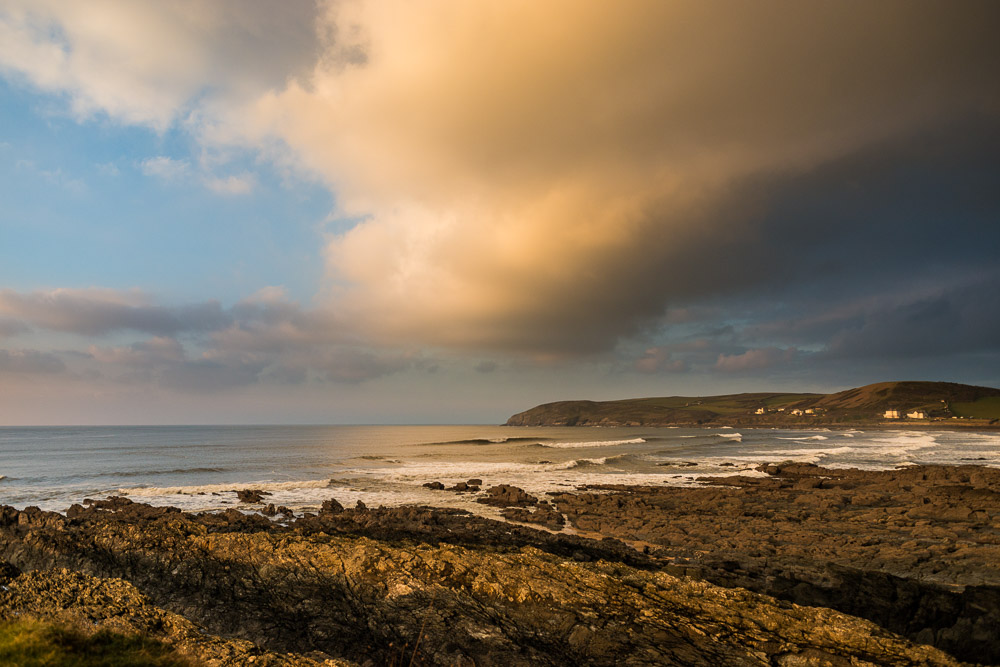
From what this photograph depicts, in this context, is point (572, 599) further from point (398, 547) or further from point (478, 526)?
point (478, 526)

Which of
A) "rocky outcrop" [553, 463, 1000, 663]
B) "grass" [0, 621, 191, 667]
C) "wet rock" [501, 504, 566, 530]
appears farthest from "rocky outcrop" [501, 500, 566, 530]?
"grass" [0, 621, 191, 667]

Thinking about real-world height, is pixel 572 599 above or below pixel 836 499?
above

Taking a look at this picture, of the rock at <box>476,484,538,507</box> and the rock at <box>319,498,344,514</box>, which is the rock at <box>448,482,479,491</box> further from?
the rock at <box>319,498,344,514</box>

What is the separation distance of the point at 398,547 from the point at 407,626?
270 centimetres

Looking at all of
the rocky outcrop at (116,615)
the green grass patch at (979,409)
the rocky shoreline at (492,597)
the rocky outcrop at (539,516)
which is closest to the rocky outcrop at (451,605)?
the rocky shoreline at (492,597)

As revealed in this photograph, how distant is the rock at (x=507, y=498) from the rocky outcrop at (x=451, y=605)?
2175 cm

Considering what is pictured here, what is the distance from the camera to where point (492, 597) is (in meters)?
11.6

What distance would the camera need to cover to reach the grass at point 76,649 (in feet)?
27.7

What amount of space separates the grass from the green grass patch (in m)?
249

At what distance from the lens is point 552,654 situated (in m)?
10.0

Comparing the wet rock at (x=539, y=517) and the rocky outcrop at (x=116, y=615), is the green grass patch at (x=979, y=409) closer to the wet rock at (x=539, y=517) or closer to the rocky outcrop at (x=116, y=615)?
the wet rock at (x=539, y=517)

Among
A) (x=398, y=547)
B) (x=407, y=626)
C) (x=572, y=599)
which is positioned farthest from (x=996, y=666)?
(x=398, y=547)

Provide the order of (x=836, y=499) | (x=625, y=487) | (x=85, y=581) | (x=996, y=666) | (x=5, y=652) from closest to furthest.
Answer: (x=5, y=652)
(x=996, y=666)
(x=85, y=581)
(x=836, y=499)
(x=625, y=487)

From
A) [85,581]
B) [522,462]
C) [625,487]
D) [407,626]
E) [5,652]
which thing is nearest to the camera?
[5,652]
